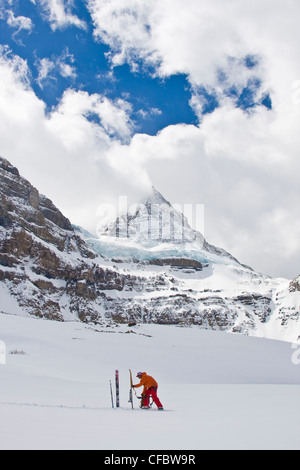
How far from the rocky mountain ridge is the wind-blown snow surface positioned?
3195 inches

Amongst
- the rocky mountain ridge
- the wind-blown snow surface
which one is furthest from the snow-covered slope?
the wind-blown snow surface

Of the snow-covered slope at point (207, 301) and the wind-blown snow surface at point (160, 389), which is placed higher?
the snow-covered slope at point (207, 301)

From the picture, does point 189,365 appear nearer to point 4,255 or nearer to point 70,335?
point 70,335

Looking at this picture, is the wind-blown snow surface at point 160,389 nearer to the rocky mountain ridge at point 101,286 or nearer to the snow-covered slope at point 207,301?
the rocky mountain ridge at point 101,286

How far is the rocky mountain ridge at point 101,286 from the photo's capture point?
119 meters

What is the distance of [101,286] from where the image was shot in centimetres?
16088

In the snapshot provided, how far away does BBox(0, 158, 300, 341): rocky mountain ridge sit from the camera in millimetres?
119375

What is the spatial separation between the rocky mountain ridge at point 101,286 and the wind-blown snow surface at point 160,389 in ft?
266

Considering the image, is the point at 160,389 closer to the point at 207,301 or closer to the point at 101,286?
the point at 101,286

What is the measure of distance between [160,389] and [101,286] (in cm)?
14931

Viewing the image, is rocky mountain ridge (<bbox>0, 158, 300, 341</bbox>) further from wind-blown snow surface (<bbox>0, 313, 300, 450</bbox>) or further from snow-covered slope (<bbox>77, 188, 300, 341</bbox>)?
wind-blown snow surface (<bbox>0, 313, 300, 450</bbox>)

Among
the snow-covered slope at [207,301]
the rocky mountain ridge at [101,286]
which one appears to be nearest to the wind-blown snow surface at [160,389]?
the rocky mountain ridge at [101,286]

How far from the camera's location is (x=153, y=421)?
257 inches

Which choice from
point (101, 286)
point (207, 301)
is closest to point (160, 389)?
point (101, 286)
